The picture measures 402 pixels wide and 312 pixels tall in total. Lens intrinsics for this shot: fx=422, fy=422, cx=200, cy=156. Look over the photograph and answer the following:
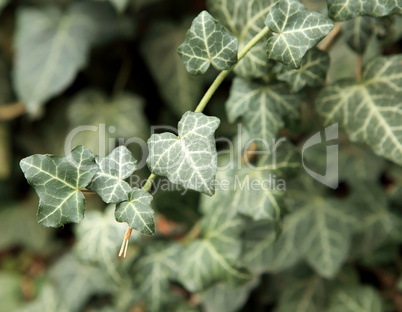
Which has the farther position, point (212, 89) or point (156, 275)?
point (156, 275)

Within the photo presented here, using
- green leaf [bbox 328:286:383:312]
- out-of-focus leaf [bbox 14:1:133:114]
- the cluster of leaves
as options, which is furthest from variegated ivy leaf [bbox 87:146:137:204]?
green leaf [bbox 328:286:383:312]

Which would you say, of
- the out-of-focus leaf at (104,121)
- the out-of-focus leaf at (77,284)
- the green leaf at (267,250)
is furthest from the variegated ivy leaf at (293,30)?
the out-of-focus leaf at (77,284)

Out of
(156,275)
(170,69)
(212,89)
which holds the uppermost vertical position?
(212,89)

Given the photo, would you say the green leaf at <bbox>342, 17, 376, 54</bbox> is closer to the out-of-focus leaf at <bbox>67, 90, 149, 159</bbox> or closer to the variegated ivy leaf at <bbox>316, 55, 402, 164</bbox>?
the variegated ivy leaf at <bbox>316, 55, 402, 164</bbox>

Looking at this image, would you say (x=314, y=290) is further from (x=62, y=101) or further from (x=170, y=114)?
(x=62, y=101)

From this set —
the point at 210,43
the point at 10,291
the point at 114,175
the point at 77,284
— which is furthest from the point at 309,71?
the point at 10,291

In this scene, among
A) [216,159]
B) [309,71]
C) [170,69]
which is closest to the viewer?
[216,159]

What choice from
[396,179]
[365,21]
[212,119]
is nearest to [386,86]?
[365,21]

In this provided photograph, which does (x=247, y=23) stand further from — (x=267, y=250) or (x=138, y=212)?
(x=267, y=250)
